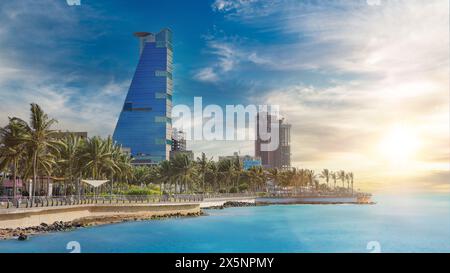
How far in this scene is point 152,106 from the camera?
194500mm

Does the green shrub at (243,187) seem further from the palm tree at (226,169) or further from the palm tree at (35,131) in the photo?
the palm tree at (35,131)

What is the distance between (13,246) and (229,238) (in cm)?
1630

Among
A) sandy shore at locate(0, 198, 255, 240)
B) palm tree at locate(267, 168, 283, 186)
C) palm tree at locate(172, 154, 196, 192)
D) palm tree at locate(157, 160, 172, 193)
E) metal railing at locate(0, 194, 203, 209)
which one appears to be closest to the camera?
sandy shore at locate(0, 198, 255, 240)

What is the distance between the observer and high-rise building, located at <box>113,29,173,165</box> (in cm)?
19275

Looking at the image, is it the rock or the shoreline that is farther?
the shoreline

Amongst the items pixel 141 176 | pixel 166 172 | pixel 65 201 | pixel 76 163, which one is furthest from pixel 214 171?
pixel 65 201

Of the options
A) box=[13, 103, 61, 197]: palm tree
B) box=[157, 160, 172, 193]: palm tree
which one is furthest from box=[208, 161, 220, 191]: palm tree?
box=[13, 103, 61, 197]: palm tree

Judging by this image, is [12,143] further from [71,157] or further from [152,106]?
[152,106]

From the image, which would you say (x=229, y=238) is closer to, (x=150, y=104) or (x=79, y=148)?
(x=79, y=148)

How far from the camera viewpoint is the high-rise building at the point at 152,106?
192750 mm

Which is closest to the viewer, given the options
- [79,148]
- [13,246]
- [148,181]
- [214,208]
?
[13,246]

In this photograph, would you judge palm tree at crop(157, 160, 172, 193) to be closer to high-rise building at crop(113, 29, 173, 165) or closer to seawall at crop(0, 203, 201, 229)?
seawall at crop(0, 203, 201, 229)

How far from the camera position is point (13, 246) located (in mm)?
30219
